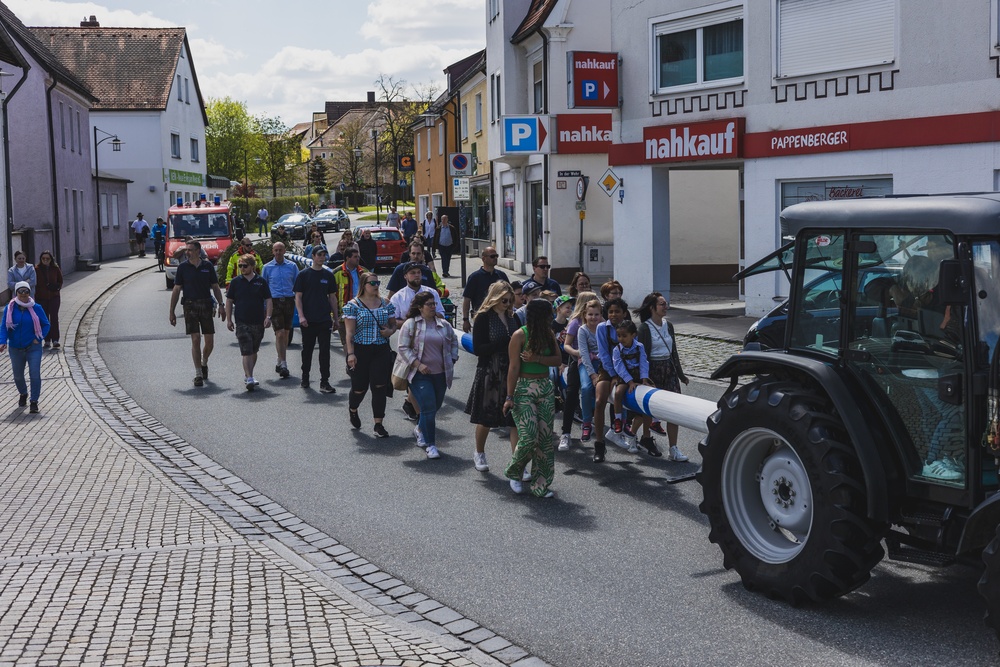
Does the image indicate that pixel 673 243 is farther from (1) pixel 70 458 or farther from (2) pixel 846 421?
(2) pixel 846 421

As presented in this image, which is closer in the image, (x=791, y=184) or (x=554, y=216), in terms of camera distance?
(x=791, y=184)

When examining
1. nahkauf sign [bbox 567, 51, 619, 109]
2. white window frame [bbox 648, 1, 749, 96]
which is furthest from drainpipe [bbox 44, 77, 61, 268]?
white window frame [bbox 648, 1, 749, 96]

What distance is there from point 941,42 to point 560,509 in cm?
1208

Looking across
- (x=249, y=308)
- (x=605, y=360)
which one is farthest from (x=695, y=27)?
(x=605, y=360)

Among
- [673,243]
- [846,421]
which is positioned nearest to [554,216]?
[673,243]

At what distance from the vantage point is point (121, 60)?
61.9 meters

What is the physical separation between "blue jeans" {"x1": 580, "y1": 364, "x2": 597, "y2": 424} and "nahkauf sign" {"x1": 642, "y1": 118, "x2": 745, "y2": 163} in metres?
11.4

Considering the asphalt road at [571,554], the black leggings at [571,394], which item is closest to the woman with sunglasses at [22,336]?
the asphalt road at [571,554]

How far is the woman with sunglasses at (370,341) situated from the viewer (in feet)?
39.5

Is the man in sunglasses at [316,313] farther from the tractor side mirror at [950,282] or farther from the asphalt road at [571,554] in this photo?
the tractor side mirror at [950,282]

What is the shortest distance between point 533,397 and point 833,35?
12.5 metres

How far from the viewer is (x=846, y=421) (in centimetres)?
600

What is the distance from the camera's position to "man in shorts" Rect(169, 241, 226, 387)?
51.4 feet

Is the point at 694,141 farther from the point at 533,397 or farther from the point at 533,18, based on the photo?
the point at 533,397
